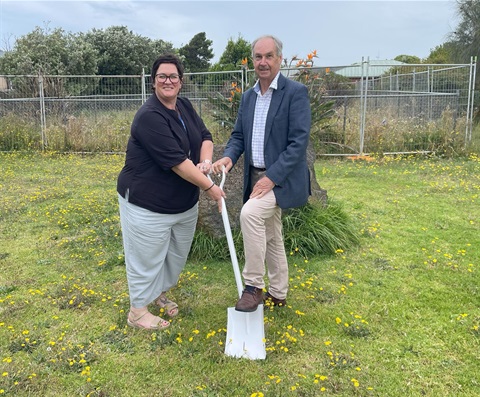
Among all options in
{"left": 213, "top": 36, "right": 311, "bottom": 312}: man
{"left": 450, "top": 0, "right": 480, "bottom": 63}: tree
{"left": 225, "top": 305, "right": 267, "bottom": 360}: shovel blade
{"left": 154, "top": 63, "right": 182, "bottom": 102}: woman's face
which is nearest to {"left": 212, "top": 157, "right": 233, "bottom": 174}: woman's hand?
{"left": 213, "top": 36, "right": 311, "bottom": 312}: man

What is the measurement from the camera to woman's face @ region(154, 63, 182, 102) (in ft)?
9.09

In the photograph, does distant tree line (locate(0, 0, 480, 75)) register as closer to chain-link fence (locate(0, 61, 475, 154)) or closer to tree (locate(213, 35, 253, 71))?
tree (locate(213, 35, 253, 71))

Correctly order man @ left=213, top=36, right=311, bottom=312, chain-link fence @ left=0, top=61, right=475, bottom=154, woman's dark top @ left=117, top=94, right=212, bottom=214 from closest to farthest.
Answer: woman's dark top @ left=117, top=94, right=212, bottom=214 < man @ left=213, top=36, right=311, bottom=312 < chain-link fence @ left=0, top=61, right=475, bottom=154

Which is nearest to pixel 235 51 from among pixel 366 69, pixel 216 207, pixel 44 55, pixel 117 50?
pixel 117 50

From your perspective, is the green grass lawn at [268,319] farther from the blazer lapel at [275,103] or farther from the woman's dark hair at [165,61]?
the woman's dark hair at [165,61]

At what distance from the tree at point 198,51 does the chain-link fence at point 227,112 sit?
27703 mm

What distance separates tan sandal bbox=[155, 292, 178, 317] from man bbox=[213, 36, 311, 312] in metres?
0.70

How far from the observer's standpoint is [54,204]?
651 cm

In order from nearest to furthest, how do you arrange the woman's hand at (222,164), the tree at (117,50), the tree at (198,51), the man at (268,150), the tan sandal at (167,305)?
the man at (268,150), the woman's hand at (222,164), the tan sandal at (167,305), the tree at (117,50), the tree at (198,51)

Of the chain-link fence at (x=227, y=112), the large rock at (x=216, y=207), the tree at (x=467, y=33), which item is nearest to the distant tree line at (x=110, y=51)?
the tree at (x=467, y=33)

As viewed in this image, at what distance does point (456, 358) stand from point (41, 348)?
8.62ft

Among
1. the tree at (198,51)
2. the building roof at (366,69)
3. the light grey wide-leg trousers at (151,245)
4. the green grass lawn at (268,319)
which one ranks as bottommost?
the green grass lawn at (268,319)

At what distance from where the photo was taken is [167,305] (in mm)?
3363

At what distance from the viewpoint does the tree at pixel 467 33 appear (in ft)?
56.8
